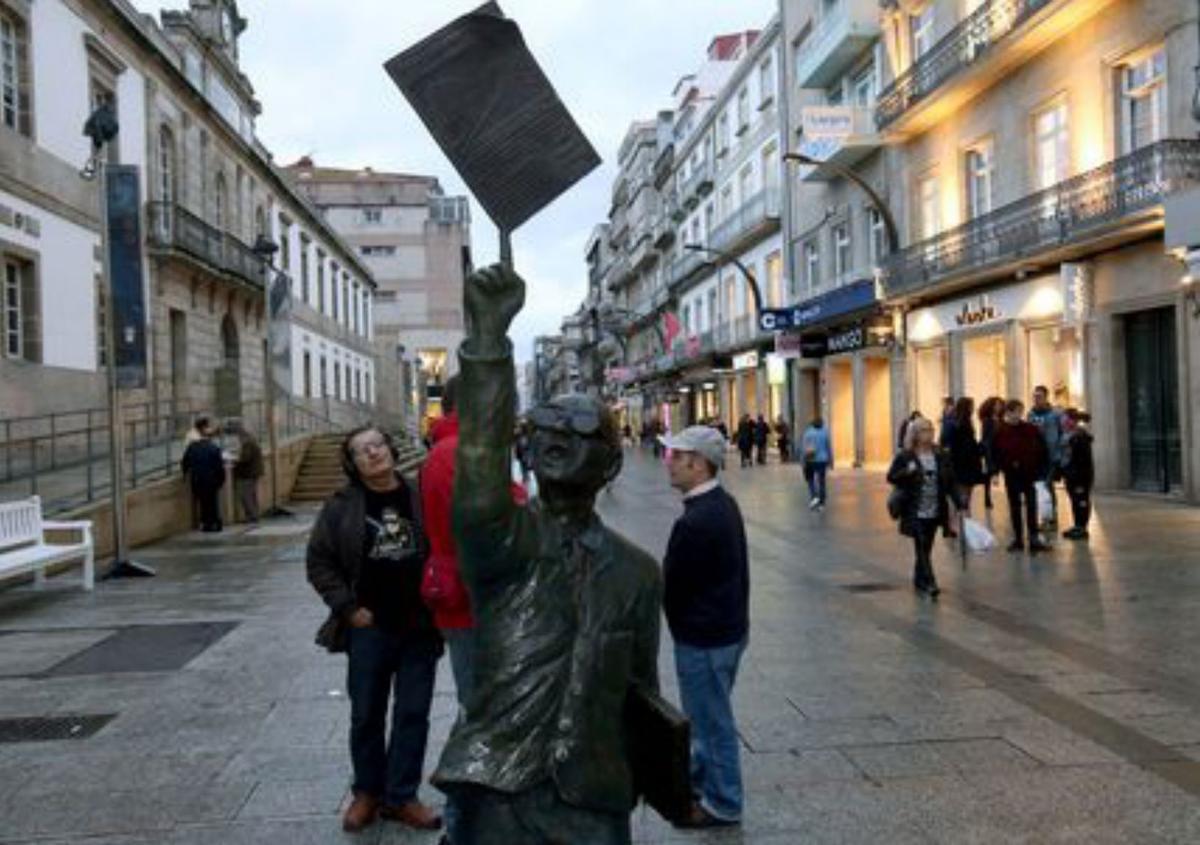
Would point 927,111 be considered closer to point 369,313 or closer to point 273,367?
point 273,367

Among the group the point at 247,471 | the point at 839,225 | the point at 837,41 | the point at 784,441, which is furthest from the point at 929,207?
the point at 247,471

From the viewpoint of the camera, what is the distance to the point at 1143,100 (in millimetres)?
18766

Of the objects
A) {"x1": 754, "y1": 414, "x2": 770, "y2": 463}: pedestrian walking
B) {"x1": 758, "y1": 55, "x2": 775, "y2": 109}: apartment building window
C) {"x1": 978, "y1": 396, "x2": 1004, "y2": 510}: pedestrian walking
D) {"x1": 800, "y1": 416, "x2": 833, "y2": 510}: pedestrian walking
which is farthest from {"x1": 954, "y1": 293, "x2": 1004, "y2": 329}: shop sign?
{"x1": 758, "y1": 55, "x2": 775, "y2": 109}: apartment building window

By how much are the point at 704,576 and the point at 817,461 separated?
14.1m

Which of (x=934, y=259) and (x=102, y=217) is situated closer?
(x=102, y=217)

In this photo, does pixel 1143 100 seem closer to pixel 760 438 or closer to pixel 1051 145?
pixel 1051 145

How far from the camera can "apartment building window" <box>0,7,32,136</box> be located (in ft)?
59.2

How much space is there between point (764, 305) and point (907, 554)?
98.3ft

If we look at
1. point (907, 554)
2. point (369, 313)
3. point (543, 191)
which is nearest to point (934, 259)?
point (907, 554)

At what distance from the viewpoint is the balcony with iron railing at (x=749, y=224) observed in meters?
38.8

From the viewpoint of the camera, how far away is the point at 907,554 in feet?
41.2

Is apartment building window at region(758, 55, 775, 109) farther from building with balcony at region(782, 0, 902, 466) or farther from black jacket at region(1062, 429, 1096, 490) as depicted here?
black jacket at region(1062, 429, 1096, 490)

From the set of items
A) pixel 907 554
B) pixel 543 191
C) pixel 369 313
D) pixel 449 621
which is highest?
pixel 369 313

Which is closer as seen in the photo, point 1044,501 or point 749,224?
point 1044,501
